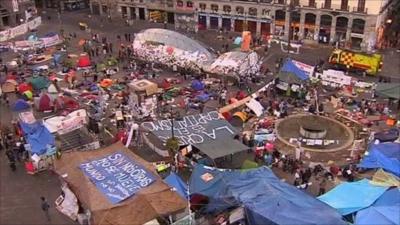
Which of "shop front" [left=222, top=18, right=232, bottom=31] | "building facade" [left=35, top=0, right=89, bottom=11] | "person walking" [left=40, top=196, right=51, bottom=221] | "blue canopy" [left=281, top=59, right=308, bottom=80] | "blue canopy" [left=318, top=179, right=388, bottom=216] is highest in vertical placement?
"building facade" [left=35, top=0, right=89, bottom=11]

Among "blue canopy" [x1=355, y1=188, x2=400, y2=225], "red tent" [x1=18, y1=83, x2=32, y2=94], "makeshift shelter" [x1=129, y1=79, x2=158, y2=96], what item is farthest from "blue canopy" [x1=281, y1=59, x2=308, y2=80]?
"red tent" [x1=18, y1=83, x2=32, y2=94]

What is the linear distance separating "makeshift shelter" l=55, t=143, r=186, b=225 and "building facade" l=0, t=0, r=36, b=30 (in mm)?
53043

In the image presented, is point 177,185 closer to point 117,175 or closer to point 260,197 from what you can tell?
point 117,175

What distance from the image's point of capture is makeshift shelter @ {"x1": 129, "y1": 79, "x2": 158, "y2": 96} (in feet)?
160

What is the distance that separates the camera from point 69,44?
225 feet

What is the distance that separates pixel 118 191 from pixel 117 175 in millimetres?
1878

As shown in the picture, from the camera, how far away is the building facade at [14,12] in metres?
76.9

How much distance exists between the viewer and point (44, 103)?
151 feet

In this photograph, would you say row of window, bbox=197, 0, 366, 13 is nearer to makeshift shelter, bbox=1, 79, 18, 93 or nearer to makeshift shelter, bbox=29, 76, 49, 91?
makeshift shelter, bbox=29, 76, 49, 91

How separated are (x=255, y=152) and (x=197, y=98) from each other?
40.7 ft

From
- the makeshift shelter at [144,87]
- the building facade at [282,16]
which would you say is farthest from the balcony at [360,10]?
the makeshift shelter at [144,87]

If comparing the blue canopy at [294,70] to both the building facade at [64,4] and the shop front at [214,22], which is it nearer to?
the shop front at [214,22]

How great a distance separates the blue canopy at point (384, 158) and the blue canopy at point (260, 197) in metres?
8.60

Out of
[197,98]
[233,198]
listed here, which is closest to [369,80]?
[197,98]
